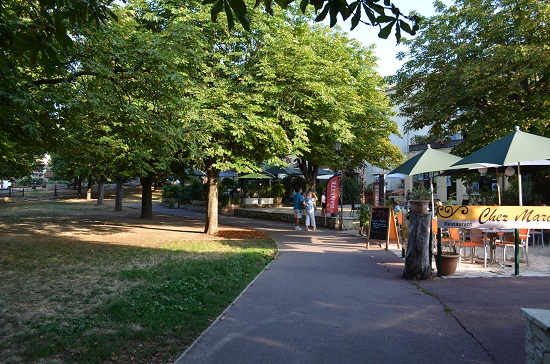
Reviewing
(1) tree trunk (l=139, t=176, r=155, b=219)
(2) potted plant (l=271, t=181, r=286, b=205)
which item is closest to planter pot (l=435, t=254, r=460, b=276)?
(1) tree trunk (l=139, t=176, r=155, b=219)

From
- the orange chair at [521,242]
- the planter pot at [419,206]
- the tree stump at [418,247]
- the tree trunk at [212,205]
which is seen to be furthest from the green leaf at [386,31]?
the tree trunk at [212,205]

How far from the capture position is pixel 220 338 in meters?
4.65

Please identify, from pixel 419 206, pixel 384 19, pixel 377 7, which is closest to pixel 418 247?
pixel 419 206

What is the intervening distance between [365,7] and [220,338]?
12.3 ft

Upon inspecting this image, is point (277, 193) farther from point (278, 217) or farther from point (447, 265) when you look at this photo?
point (447, 265)

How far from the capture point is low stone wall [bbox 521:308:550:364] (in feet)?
10.1

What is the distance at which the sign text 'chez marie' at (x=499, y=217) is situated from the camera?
764cm

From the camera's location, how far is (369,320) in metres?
5.27

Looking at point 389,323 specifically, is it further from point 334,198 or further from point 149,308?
point 334,198

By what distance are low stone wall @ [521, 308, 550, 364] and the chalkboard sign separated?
824cm

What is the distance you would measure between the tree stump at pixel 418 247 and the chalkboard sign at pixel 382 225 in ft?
12.9

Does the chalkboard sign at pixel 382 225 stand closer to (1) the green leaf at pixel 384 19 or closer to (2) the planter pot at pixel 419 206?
(2) the planter pot at pixel 419 206

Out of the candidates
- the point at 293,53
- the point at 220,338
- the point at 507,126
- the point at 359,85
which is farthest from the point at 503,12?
the point at 220,338

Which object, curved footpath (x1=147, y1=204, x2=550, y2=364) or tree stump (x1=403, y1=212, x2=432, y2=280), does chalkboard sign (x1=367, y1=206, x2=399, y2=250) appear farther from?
tree stump (x1=403, y1=212, x2=432, y2=280)
